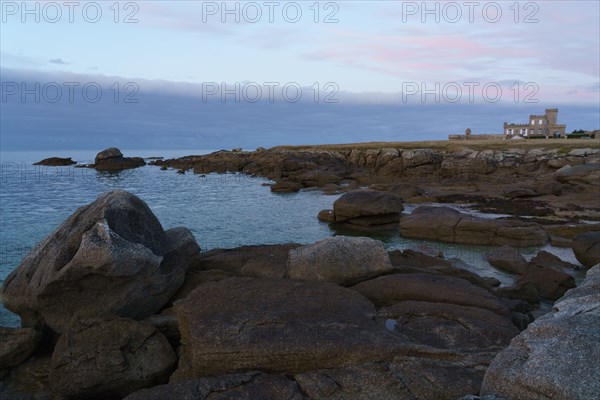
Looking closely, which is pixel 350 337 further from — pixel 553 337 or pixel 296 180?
pixel 296 180

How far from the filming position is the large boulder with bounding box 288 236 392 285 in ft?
41.6

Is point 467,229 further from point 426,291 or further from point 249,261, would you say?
point 426,291

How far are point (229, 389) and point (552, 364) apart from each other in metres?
4.50

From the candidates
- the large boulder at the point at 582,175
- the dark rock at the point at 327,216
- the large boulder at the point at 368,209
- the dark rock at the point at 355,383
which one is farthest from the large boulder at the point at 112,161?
the dark rock at the point at 355,383

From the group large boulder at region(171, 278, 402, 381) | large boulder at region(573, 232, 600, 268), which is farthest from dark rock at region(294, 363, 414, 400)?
large boulder at region(573, 232, 600, 268)

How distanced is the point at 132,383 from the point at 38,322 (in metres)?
4.02

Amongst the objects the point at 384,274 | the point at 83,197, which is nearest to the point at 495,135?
the point at 83,197

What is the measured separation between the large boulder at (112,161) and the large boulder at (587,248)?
108 metres

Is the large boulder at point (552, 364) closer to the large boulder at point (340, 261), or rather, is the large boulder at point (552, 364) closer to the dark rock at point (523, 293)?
the large boulder at point (340, 261)

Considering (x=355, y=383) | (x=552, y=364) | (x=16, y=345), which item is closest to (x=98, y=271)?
(x=16, y=345)

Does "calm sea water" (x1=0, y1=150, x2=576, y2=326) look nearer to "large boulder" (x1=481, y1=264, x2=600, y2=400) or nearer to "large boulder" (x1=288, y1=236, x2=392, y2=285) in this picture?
"large boulder" (x1=288, y1=236, x2=392, y2=285)

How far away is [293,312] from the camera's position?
9.30 meters

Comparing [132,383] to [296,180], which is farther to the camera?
[296,180]

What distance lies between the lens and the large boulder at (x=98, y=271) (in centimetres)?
1095
